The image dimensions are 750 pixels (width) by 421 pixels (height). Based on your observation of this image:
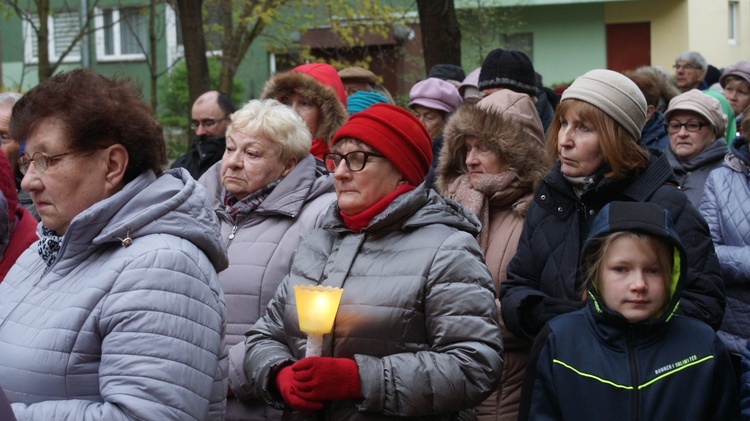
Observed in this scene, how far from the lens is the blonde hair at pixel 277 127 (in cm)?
461

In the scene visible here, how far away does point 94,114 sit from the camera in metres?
2.97

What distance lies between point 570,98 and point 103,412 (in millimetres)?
2436

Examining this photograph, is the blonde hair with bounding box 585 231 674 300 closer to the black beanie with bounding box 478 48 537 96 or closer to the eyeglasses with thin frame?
the eyeglasses with thin frame

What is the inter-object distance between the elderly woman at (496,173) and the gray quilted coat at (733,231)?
0.95 meters

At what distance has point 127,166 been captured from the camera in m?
3.06

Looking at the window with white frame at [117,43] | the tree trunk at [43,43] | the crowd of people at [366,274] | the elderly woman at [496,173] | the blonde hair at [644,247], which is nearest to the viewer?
the crowd of people at [366,274]

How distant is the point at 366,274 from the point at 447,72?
541 centimetres

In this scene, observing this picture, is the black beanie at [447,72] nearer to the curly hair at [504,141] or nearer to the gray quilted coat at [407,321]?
the curly hair at [504,141]

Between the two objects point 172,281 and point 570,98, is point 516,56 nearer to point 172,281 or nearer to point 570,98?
point 570,98

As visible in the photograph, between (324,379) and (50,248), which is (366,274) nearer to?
(324,379)

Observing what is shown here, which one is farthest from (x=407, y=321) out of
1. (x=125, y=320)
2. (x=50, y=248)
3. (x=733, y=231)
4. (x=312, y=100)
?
(x=312, y=100)

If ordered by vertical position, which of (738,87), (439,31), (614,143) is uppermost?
(439,31)

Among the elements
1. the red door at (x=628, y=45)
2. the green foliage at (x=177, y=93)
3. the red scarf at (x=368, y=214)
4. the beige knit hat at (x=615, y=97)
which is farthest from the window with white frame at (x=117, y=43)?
the red scarf at (x=368, y=214)

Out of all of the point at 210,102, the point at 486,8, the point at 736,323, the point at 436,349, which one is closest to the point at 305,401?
the point at 436,349
